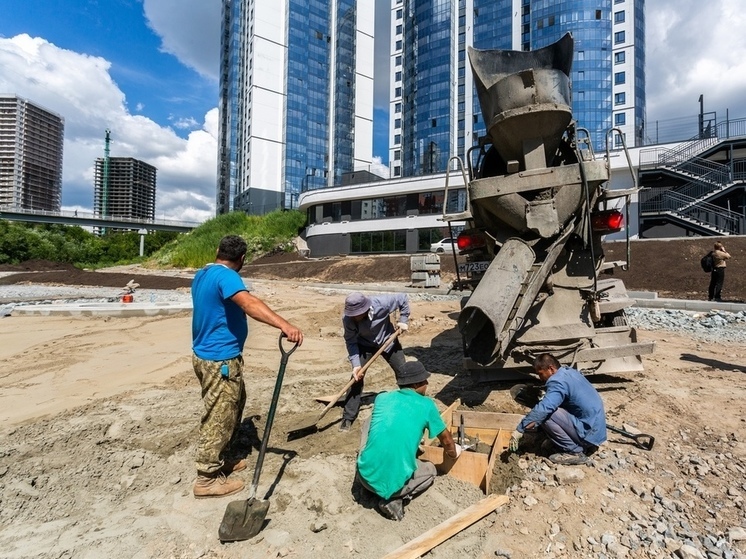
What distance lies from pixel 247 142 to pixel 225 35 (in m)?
25.9

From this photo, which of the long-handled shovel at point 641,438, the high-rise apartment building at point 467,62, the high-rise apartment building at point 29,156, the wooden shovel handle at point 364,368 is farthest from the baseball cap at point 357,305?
the high-rise apartment building at point 29,156

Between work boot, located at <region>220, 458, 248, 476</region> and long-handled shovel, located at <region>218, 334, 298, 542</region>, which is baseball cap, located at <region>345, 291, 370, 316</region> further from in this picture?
long-handled shovel, located at <region>218, 334, 298, 542</region>

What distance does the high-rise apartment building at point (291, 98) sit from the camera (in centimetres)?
5569

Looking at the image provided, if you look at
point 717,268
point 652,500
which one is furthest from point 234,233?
point 652,500

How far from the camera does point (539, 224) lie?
4.16m

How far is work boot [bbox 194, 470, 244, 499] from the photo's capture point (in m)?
2.94

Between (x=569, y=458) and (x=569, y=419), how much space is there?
0.28m

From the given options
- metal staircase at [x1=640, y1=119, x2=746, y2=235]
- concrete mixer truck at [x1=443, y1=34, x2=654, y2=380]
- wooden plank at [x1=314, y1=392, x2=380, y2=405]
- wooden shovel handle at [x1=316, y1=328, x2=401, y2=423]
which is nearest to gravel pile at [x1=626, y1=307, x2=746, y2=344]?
concrete mixer truck at [x1=443, y1=34, x2=654, y2=380]

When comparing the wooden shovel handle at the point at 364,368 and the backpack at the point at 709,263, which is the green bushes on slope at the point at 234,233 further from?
the wooden shovel handle at the point at 364,368

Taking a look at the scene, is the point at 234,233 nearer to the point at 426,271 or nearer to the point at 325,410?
the point at 426,271

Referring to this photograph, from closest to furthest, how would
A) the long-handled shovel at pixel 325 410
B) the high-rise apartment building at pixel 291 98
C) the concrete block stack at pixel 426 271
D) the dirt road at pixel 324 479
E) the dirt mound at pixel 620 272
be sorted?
the dirt road at pixel 324 479 < the long-handled shovel at pixel 325 410 < the dirt mound at pixel 620 272 < the concrete block stack at pixel 426 271 < the high-rise apartment building at pixel 291 98

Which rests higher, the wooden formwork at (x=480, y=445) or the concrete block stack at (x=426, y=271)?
the concrete block stack at (x=426, y=271)

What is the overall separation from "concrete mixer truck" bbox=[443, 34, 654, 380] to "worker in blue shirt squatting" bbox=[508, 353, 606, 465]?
0.71 meters

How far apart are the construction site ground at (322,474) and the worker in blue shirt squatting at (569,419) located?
0.13 m
